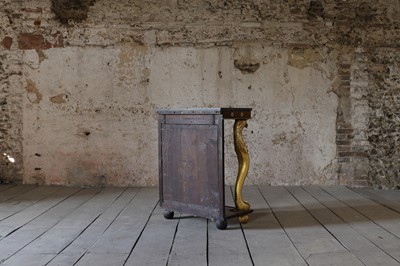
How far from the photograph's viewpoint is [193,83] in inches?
184

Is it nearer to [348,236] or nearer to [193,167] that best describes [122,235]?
[193,167]

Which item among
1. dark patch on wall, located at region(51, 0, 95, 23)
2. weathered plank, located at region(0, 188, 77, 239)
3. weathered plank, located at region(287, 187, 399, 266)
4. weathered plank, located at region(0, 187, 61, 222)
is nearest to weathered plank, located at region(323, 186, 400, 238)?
weathered plank, located at region(287, 187, 399, 266)

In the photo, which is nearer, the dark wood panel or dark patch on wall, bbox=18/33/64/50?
the dark wood panel

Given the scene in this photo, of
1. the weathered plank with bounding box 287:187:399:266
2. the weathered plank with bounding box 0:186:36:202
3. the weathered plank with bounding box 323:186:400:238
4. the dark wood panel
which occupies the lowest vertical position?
the weathered plank with bounding box 323:186:400:238

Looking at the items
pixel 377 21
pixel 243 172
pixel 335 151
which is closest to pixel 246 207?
pixel 243 172

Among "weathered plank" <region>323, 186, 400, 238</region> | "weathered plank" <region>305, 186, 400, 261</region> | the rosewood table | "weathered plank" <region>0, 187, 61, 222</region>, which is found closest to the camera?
"weathered plank" <region>305, 186, 400, 261</region>

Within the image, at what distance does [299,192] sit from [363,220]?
3.83 feet

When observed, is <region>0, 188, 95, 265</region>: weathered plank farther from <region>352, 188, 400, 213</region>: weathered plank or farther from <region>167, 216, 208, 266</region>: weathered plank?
<region>352, 188, 400, 213</region>: weathered plank

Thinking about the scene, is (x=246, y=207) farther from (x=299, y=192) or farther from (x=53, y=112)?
(x=53, y=112)

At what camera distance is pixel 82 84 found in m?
4.70

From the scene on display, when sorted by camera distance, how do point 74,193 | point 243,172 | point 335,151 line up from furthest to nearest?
point 335,151, point 74,193, point 243,172

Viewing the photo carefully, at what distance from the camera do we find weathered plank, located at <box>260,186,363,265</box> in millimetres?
2375

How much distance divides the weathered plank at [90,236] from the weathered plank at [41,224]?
307mm

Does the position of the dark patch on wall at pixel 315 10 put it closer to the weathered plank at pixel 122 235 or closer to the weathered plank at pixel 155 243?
the weathered plank at pixel 122 235
